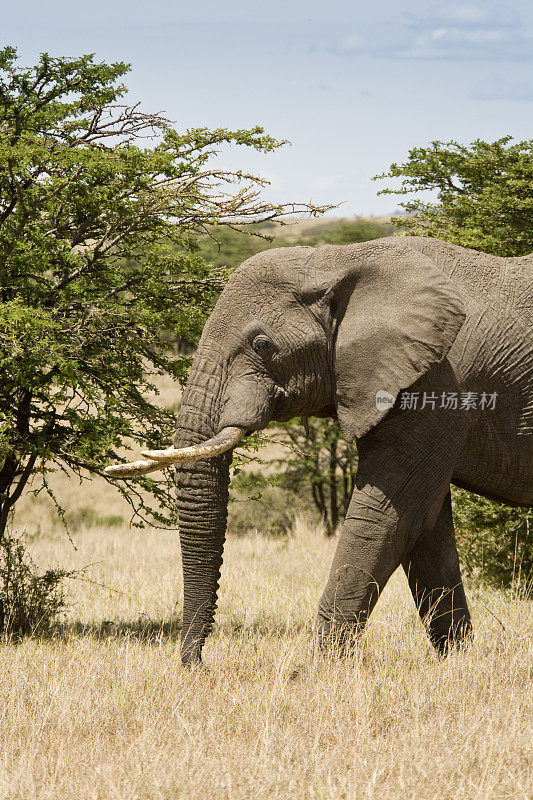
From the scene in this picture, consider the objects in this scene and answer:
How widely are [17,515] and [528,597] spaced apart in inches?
554

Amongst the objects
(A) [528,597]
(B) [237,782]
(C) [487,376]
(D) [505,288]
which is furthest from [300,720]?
(A) [528,597]

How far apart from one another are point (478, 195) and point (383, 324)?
445cm

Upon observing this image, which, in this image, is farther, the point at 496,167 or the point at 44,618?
the point at 496,167

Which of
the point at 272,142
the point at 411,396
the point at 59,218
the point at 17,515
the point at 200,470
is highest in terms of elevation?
the point at 272,142

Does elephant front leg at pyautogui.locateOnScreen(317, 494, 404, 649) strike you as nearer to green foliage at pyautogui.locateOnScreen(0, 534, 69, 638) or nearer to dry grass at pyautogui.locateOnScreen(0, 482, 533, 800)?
dry grass at pyautogui.locateOnScreen(0, 482, 533, 800)

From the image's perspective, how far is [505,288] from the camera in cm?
629

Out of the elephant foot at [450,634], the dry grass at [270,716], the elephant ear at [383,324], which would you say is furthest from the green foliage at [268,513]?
the elephant ear at [383,324]

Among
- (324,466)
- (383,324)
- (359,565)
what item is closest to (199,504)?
(359,565)

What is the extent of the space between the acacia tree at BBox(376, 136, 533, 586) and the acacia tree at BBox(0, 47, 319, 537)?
2231mm

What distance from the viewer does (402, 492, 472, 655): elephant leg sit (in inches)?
269

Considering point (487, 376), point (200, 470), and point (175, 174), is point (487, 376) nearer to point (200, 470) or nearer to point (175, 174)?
point (200, 470)

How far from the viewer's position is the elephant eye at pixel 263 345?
19.3ft

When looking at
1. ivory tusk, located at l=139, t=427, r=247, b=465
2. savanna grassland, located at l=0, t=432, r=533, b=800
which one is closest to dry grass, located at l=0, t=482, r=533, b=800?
savanna grassland, located at l=0, t=432, r=533, b=800

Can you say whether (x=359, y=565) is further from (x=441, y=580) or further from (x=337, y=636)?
(x=441, y=580)
